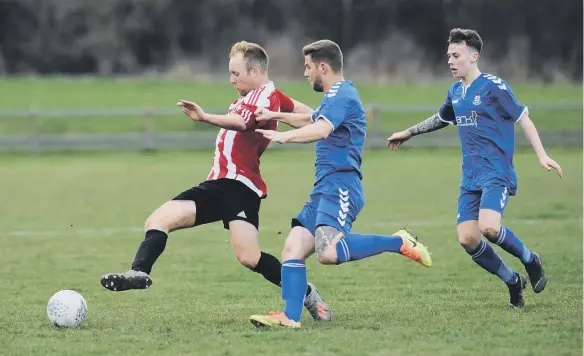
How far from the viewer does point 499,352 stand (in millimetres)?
5914

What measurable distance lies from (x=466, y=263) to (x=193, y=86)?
25.5 metres

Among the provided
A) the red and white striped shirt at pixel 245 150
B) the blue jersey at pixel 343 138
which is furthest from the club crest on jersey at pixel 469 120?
the red and white striped shirt at pixel 245 150

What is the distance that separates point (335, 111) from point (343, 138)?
29 centimetres

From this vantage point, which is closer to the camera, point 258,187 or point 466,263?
point 258,187

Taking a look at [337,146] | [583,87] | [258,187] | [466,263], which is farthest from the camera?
[583,87]

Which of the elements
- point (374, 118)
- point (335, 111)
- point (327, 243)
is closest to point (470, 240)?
point (327, 243)

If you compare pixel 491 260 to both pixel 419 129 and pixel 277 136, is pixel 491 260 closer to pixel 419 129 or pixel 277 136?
pixel 419 129

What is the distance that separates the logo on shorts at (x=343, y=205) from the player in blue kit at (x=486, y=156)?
3.68 feet

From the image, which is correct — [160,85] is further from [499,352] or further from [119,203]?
[499,352]

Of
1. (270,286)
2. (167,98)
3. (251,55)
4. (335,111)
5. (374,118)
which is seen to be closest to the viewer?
(335,111)

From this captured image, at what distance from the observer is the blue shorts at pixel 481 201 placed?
7418mm

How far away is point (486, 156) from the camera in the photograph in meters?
7.57

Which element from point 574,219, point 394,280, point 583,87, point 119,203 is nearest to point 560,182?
point 574,219

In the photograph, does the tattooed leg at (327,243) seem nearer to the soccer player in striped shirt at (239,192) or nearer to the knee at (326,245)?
the knee at (326,245)
